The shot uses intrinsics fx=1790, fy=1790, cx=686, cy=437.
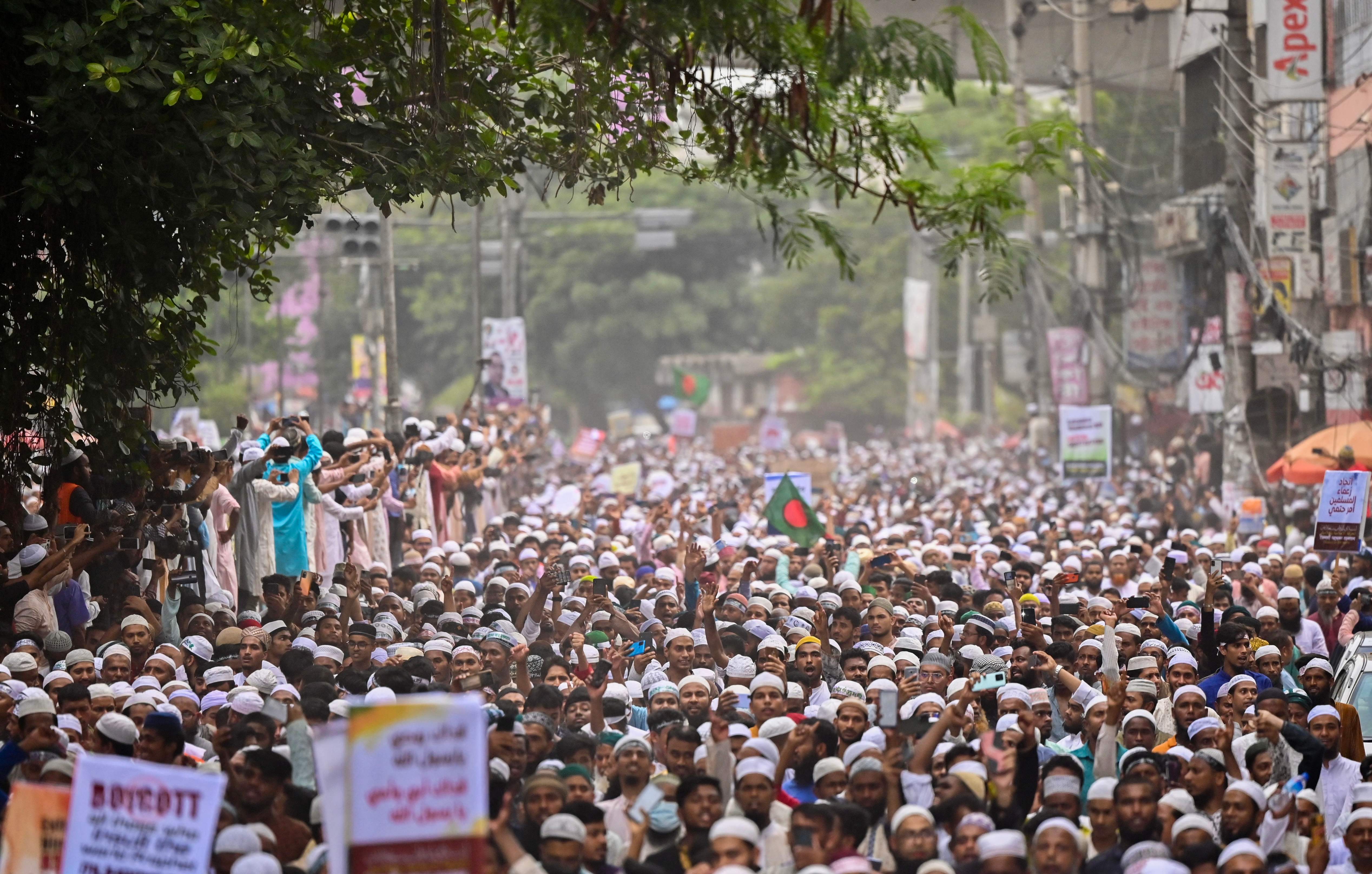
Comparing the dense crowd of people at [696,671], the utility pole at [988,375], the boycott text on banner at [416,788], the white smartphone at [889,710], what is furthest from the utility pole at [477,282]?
the boycott text on banner at [416,788]

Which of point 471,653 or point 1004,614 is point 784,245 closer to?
point 471,653

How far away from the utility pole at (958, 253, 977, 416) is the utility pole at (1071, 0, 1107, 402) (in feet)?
59.9

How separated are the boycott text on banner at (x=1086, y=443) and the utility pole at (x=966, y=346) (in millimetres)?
26524

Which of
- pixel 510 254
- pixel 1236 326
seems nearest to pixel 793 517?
pixel 1236 326

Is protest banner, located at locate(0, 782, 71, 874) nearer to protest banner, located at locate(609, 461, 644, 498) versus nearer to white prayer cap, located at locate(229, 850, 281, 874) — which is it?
white prayer cap, located at locate(229, 850, 281, 874)

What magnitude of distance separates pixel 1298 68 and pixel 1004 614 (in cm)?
1135

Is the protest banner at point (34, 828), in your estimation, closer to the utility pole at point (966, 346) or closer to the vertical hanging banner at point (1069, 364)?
the vertical hanging banner at point (1069, 364)

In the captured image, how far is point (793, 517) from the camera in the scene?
17.0 m

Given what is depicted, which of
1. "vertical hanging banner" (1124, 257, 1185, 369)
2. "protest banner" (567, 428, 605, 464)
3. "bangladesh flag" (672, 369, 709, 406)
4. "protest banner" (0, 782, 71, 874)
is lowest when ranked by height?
"protest banner" (0, 782, 71, 874)

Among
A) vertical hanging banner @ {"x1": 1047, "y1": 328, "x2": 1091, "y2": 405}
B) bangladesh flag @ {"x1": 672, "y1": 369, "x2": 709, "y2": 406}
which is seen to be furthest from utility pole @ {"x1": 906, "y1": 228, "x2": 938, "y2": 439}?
vertical hanging banner @ {"x1": 1047, "y1": 328, "x2": 1091, "y2": 405}

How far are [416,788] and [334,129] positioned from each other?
17.7 ft

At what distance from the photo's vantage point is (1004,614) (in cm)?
1238

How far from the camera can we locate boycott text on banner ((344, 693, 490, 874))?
Result: 5.14m

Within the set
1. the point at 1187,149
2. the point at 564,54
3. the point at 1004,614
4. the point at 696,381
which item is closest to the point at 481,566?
the point at 1004,614
